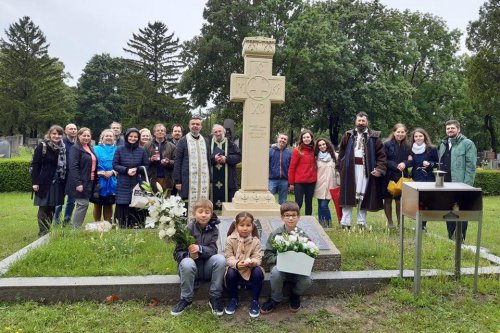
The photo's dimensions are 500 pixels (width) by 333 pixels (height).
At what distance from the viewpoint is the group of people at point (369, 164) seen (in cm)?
686

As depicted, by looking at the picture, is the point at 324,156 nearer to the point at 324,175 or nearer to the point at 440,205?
the point at 324,175

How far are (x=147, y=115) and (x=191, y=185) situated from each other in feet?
112

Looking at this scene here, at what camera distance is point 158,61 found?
42500mm

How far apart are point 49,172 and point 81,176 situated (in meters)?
0.51

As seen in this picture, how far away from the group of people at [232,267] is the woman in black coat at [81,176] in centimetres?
→ 295

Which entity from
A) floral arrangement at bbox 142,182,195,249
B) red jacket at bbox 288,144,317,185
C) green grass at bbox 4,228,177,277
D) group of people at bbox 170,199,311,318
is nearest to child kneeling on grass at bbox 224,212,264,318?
group of people at bbox 170,199,311,318

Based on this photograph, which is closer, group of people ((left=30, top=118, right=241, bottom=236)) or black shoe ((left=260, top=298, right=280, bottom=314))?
black shoe ((left=260, top=298, right=280, bottom=314))

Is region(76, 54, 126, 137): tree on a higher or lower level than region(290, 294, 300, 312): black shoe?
higher

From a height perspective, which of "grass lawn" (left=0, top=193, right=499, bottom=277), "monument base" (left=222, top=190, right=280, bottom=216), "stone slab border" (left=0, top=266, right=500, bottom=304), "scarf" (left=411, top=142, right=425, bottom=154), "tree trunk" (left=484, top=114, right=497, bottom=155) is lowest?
"stone slab border" (left=0, top=266, right=500, bottom=304)

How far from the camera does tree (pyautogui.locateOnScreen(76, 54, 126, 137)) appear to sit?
56781 millimetres

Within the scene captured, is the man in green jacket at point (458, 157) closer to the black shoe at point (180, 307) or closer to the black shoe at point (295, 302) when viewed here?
the black shoe at point (295, 302)

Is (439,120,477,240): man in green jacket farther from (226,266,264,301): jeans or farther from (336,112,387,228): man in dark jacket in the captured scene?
(226,266,264,301): jeans

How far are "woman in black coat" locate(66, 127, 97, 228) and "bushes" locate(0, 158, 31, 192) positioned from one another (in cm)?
941

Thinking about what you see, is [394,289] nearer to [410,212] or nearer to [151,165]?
[410,212]
